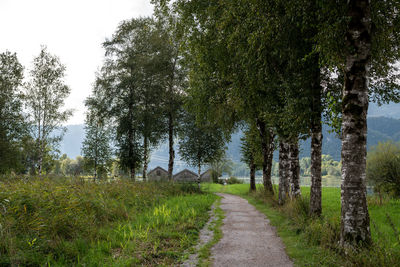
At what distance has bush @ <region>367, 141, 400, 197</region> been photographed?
2273cm

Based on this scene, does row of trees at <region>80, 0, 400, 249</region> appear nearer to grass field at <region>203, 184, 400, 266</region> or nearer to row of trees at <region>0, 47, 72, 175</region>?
grass field at <region>203, 184, 400, 266</region>

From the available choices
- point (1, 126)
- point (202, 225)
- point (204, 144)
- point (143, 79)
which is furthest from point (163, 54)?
point (202, 225)

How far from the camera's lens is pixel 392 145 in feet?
108

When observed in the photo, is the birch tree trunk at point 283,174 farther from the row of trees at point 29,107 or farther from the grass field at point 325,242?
the row of trees at point 29,107

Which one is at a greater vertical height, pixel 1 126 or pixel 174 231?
pixel 1 126

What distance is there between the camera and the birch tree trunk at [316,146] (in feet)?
30.6

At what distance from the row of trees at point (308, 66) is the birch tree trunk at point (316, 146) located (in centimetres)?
3

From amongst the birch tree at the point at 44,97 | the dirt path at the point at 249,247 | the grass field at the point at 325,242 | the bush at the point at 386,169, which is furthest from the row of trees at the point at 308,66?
the birch tree at the point at 44,97

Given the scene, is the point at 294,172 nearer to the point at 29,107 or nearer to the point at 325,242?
Answer: the point at 325,242

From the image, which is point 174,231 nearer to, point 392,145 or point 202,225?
point 202,225

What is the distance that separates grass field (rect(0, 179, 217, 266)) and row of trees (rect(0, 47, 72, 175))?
899 inches

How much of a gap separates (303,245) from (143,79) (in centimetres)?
2262

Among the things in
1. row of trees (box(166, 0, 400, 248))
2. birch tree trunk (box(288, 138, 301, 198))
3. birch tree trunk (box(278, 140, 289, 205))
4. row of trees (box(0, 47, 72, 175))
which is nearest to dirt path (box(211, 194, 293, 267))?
row of trees (box(166, 0, 400, 248))

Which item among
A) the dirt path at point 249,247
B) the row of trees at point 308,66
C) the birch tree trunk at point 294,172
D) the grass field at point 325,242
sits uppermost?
the row of trees at point 308,66
